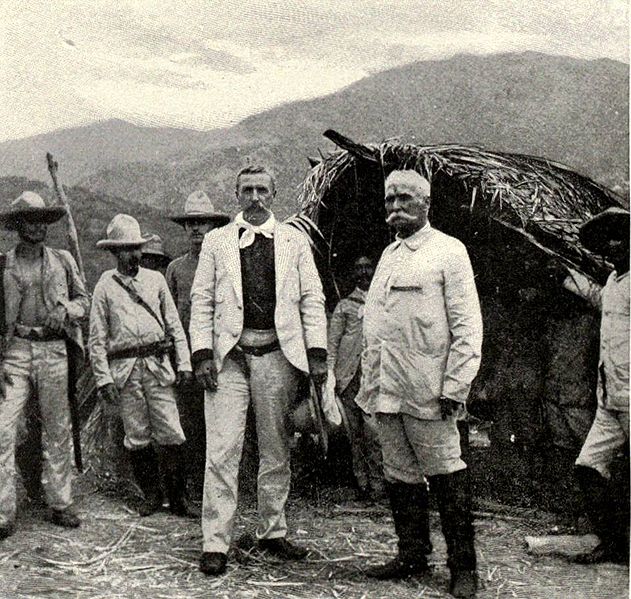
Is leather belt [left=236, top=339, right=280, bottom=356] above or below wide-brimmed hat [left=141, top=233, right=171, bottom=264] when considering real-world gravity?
below

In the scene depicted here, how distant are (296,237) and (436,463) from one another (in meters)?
1.37

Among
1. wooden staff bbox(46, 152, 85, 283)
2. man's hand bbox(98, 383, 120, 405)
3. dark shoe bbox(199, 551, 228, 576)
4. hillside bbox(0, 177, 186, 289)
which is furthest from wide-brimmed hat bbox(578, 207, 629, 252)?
hillside bbox(0, 177, 186, 289)

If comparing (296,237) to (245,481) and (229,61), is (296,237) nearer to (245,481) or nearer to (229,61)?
(229,61)

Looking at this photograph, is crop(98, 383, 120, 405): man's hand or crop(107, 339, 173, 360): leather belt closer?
crop(98, 383, 120, 405): man's hand

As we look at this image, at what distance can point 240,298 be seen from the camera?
3.43 metres

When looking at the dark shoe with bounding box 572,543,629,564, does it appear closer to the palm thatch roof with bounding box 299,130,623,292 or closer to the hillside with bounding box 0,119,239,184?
the palm thatch roof with bounding box 299,130,623,292

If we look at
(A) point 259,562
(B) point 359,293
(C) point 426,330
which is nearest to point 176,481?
(A) point 259,562

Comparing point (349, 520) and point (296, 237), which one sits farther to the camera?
point (349, 520)

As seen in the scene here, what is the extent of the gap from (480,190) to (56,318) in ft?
8.67

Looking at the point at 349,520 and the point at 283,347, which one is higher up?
the point at 283,347

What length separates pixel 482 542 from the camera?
3.68 meters

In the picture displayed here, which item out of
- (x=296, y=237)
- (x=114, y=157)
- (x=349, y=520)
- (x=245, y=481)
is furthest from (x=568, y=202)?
(x=114, y=157)

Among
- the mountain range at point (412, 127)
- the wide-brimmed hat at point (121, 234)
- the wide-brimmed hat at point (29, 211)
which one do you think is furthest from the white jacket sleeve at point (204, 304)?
the mountain range at point (412, 127)

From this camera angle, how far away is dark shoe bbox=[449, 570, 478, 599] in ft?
9.70
